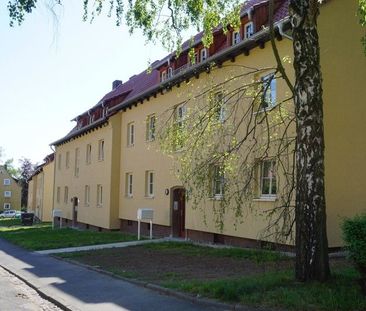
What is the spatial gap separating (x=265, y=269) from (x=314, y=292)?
3.83 meters

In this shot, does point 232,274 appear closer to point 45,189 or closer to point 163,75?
point 163,75

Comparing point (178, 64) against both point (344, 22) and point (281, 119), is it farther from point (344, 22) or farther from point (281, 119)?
point (281, 119)

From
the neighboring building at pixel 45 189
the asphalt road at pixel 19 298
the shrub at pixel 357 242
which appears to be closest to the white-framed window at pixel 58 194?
the neighboring building at pixel 45 189

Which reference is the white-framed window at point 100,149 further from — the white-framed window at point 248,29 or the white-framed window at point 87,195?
the white-framed window at point 248,29

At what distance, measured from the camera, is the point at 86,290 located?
1090 cm

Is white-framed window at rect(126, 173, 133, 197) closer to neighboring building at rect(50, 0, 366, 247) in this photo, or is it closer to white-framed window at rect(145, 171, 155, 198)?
neighboring building at rect(50, 0, 366, 247)

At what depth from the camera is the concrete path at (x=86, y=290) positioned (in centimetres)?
905

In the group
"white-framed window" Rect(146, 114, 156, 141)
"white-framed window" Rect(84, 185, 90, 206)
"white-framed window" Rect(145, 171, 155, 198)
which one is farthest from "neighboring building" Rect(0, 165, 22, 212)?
"white-framed window" Rect(146, 114, 156, 141)

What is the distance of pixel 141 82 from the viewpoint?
107 ft

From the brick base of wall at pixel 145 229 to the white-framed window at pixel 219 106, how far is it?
40.2 ft

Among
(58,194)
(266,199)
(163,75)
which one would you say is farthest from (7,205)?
(266,199)

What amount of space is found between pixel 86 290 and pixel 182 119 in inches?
177

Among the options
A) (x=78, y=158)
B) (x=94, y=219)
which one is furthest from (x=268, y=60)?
(x=78, y=158)

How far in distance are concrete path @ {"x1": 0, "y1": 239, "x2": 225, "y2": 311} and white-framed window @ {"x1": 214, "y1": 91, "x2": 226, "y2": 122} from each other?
4.07m
